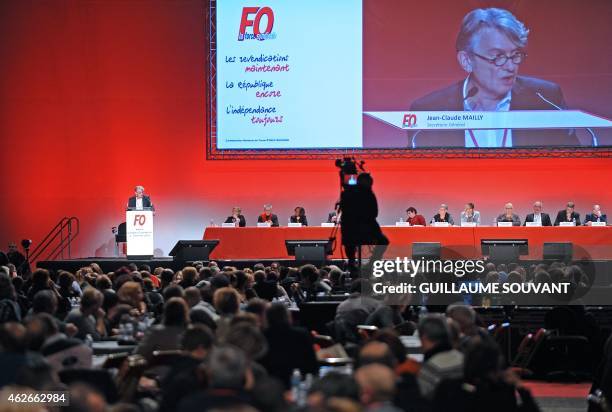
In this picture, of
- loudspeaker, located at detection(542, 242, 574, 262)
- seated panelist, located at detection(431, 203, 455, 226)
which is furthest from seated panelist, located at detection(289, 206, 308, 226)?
loudspeaker, located at detection(542, 242, 574, 262)

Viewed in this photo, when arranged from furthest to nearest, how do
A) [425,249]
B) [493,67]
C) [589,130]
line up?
[493,67] < [589,130] < [425,249]

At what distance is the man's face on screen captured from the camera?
16.2 meters

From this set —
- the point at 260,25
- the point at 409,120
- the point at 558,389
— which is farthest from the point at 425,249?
the point at 260,25

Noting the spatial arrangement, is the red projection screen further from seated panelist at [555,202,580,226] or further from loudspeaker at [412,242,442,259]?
loudspeaker at [412,242,442,259]

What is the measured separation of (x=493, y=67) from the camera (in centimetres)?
1627

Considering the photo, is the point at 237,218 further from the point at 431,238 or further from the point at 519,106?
the point at 519,106

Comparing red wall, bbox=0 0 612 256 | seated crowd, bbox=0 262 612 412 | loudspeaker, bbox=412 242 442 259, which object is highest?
red wall, bbox=0 0 612 256

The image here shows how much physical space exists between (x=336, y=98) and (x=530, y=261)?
482 cm

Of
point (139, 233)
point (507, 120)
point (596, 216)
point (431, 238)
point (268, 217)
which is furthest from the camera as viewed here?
point (507, 120)

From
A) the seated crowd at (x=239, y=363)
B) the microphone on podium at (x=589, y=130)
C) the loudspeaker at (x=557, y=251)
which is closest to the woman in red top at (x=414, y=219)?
the loudspeaker at (x=557, y=251)

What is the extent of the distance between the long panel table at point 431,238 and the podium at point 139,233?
42.8 inches

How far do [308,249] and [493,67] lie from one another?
4903mm

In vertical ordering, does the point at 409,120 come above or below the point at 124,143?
above

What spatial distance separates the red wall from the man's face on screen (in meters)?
1.68
